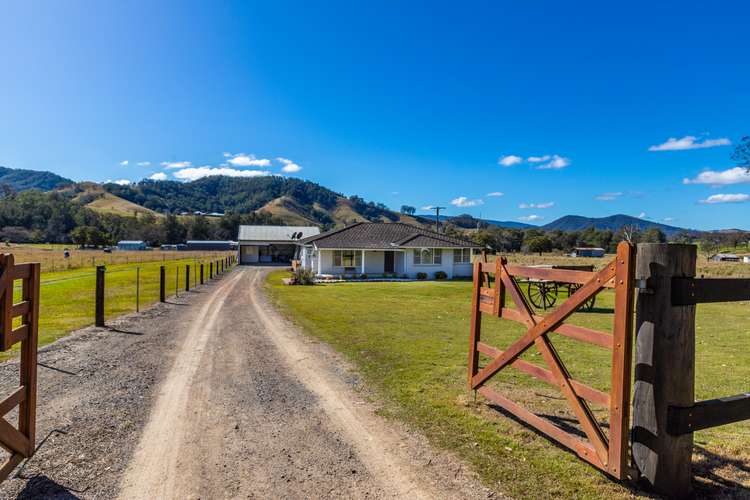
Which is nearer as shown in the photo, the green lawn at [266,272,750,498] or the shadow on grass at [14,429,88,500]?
the shadow on grass at [14,429,88,500]

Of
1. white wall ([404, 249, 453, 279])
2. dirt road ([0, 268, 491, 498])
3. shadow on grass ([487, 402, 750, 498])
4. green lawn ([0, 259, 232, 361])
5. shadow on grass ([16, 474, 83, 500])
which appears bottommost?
green lawn ([0, 259, 232, 361])

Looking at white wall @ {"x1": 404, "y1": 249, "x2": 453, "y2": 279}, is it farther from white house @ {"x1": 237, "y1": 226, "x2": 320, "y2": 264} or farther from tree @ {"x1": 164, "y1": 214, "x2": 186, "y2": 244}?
tree @ {"x1": 164, "y1": 214, "x2": 186, "y2": 244}

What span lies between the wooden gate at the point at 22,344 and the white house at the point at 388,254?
2898 centimetres

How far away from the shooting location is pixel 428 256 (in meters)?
34.9

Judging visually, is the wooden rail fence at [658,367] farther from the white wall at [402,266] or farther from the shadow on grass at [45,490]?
the white wall at [402,266]

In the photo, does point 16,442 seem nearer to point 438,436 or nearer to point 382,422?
point 382,422

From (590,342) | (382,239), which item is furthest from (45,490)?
(382,239)

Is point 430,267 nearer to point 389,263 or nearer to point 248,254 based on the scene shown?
point 389,263

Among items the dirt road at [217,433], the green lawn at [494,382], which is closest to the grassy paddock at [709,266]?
the green lawn at [494,382]

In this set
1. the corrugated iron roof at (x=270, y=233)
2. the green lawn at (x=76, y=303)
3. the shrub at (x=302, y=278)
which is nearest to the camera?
the green lawn at (x=76, y=303)

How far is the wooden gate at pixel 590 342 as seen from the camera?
10.6ft

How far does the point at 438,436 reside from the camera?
446 cm

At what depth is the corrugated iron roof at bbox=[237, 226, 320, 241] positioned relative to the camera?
54506 millimetres

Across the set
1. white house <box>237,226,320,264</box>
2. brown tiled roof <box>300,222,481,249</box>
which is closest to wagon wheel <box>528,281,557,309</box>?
brown tiled roof <box>300,222,481,249</box>
